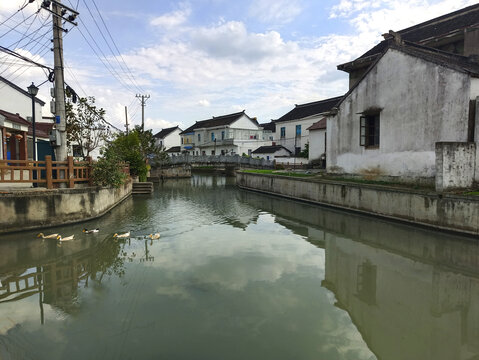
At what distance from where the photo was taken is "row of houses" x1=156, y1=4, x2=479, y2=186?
11531 millimetres

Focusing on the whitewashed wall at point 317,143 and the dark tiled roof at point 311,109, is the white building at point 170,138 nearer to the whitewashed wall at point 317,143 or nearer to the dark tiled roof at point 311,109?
the dark tiled roof at point 311,109

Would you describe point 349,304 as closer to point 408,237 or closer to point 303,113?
point 408,237

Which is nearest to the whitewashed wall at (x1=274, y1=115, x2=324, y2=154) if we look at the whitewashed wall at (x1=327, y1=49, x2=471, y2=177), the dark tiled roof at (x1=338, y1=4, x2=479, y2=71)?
the dark tiled roof at (x1=338, y1=4, x2=479, y2=71)

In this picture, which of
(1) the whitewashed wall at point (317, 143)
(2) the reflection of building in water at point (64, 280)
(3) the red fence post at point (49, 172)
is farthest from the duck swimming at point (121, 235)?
(1) the whitewashed wall at point (317, 143)

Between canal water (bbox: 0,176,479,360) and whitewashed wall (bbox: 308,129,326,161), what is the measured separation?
17.1m

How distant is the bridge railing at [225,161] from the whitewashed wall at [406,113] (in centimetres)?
1942

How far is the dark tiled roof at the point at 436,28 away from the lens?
18219 mm

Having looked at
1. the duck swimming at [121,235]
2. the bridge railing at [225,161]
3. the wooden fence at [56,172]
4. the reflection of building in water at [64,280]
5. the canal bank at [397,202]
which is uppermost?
the bridge railing at [225,161]

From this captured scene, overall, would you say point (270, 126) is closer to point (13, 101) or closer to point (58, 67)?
point (13, 101)

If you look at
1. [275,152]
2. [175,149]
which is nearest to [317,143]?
[275,152]

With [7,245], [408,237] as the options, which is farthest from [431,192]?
[7,245]

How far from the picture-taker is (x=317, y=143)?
2953 centimetres

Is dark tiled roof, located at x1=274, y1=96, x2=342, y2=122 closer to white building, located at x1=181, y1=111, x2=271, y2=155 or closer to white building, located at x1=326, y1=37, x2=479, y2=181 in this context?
white building, located at x1=181, y1=111, x2=271, y2=155

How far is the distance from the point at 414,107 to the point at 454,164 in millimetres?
3547
